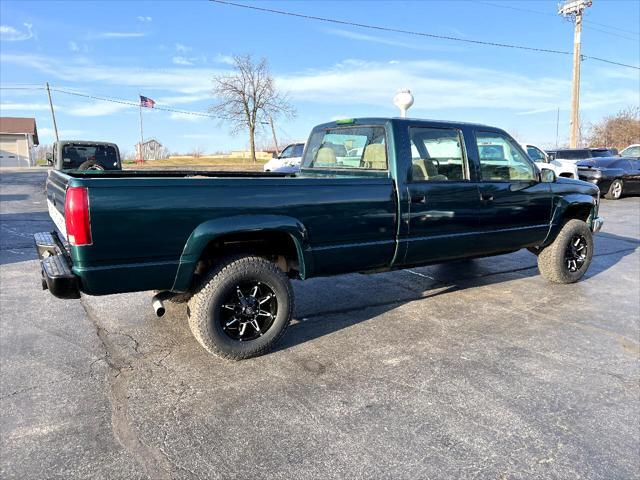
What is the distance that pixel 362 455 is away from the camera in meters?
2.50

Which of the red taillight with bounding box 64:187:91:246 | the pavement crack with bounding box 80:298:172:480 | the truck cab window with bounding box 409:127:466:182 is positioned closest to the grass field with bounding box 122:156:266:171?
the truck cab window with bounding box 409:127:466:182

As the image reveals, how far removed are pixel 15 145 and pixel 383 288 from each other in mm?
61285

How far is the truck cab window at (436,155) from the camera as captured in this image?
4438 mm

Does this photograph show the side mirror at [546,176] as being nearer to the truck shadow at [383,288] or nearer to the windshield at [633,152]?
the truck shadow at [383,288]

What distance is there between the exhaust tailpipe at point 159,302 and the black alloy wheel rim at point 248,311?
17.5 inches

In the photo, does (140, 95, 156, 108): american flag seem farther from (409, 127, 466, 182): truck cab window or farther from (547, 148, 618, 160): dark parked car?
(409, 127, 466, 182): truck cab window

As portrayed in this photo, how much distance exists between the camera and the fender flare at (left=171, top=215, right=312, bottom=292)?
326 centimetres

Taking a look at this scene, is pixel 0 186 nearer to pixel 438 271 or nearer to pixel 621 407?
pixel 438 271

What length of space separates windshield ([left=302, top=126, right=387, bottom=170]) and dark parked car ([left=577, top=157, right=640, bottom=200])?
1473 cm

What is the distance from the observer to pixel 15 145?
176ft

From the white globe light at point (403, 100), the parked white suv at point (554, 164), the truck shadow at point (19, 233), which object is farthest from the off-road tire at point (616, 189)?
the truck shadow at point (19, 233)

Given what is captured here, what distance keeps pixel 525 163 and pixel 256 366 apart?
3826mm

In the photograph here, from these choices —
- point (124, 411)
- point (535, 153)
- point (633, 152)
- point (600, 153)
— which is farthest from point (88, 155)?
point (633, 152)

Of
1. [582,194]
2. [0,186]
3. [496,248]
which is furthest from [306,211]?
[0,186]
